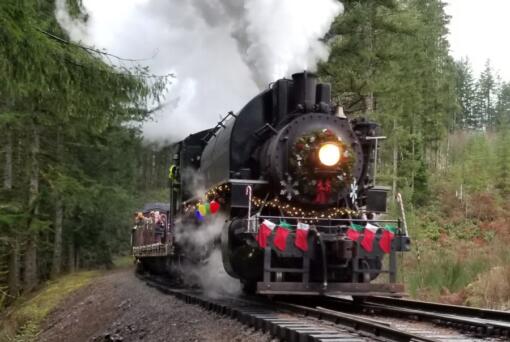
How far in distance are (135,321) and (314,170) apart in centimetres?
371

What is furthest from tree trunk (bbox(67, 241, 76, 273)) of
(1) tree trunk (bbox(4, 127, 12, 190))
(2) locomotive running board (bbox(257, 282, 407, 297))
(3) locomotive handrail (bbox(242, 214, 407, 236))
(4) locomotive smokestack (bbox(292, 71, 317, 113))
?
(2) locomotive running board (bbox(257, 282, 407, 297))

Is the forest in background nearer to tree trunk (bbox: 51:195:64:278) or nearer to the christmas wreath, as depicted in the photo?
tree trunk (bbox: 51:195:64:278)

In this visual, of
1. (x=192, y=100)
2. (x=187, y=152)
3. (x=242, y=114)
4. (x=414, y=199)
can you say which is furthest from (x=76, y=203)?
(x=414, y=199)

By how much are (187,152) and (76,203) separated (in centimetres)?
984

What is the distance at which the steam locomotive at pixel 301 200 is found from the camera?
8367mm

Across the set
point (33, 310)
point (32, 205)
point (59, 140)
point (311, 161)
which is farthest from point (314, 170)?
point (59, 140)

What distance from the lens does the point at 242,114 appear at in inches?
382

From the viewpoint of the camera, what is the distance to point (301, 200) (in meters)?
9.12

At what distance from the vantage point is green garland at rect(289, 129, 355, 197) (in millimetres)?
8969

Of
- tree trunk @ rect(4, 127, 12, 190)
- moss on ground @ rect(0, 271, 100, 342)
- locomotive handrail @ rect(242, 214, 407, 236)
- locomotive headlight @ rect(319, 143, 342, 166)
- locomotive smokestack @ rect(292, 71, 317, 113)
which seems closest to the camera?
locomotive handrail @ rect(242, 214, 407, 236)

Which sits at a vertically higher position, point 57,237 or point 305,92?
point 305,92

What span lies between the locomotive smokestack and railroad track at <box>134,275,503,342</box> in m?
3.07

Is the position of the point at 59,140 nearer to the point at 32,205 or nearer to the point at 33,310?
the point at 32,205

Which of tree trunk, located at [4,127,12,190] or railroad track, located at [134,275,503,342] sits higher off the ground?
tree trunk, located at [4,127,12,190]
